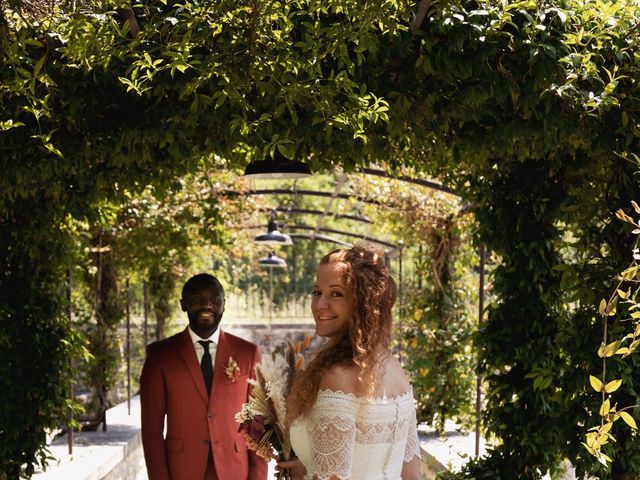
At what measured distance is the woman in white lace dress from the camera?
2.64 meters

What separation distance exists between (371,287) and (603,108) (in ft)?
4.26

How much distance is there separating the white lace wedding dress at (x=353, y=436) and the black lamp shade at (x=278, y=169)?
1812mm

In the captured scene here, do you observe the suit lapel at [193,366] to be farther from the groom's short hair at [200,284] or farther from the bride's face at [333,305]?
the bride's face at [333,305]

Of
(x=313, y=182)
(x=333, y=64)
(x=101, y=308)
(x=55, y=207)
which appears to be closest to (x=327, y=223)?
(x=313, y=182)

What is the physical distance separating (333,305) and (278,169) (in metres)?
Answer: 1.73

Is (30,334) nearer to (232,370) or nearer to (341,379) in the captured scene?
(232,370)

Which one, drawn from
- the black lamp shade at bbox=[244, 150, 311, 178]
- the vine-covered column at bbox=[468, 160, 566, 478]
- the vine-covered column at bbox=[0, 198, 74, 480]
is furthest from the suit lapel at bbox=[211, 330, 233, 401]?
the vine-covered column at bbox=[468, 160, 566, 478]

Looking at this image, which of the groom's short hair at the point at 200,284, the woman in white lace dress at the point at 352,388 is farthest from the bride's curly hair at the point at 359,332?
the groom's short hair at the point at 200,284

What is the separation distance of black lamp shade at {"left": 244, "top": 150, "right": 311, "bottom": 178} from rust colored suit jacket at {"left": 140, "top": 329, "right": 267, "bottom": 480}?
0.88 m

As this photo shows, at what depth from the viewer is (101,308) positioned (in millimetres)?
10367

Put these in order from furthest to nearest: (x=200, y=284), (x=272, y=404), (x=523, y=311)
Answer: (x=523, y=311) < (x=200, y=284) < (x=272, y=404)

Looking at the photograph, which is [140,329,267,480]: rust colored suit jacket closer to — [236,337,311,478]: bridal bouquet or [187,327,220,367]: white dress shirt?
[187,327,220,367]: white dress shirt

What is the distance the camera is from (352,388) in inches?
105

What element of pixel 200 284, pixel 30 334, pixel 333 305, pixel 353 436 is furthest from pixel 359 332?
pixel 30 334
